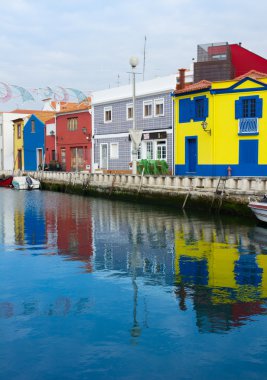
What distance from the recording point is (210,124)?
34688 millimetres

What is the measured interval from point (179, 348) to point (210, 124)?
90.6 feet

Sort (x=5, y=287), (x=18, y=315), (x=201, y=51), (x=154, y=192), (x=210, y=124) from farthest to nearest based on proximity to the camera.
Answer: (x=201, y=51) → (x=210, y=124) → (x=154, y=192) → (x=5, y=287) → (x=18, y=315)

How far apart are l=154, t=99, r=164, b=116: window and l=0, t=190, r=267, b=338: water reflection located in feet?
39.2

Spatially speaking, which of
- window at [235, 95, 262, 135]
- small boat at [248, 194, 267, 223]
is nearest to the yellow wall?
window at [235, 95, 262, 135]

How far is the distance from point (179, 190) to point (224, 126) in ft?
22.6

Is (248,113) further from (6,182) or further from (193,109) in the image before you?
(6,182)

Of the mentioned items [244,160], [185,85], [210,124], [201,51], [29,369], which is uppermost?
[201,51]

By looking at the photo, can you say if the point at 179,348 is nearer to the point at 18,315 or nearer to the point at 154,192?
the point at 18,315

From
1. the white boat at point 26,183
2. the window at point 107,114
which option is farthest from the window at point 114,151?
the white boat at point 26,183

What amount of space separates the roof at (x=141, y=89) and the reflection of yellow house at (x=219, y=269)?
22.0m

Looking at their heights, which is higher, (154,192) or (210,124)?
(210,124)

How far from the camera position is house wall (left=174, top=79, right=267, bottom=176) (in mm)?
32625

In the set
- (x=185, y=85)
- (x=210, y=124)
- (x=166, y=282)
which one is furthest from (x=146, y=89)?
(x=166, y=282)

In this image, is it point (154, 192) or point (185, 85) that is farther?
point (185, 85)
